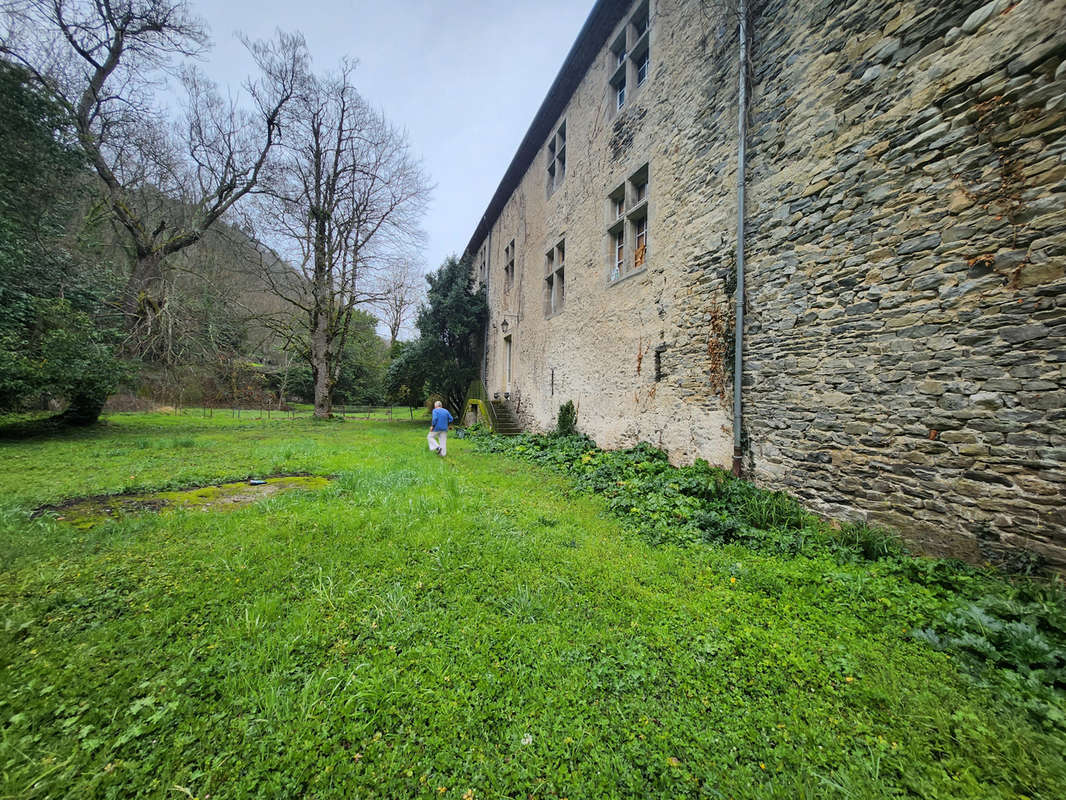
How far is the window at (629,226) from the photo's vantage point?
7.83 metres

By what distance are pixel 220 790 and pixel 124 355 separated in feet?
43.2

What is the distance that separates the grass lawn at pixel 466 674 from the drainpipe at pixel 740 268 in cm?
200

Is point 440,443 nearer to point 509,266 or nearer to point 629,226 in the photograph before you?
point 629,226

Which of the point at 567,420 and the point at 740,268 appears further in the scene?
the point at 567,420

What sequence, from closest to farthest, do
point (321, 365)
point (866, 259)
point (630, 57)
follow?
point (866, 259), point (630, 57), point (321, 365)

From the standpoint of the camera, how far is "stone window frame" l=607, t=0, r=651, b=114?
26.0ft

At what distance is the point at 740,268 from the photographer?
529 cm

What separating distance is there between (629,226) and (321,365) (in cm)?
1474

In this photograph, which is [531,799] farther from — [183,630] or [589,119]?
[589,119]

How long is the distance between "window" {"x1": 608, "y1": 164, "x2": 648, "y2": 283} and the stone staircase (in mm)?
6757

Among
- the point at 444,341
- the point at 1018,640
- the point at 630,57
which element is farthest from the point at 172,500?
the point at 444,341

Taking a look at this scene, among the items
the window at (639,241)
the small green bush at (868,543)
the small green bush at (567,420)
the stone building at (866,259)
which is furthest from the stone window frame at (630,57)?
the small green bush at (868,543)

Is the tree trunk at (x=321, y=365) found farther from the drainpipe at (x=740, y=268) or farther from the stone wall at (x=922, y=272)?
the stone wall at (x=922, y=272)

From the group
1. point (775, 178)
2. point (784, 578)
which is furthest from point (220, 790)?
point (775, 178)
